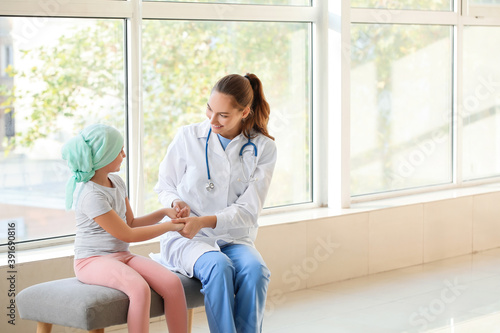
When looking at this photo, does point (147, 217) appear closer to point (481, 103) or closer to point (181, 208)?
point (181, 208)

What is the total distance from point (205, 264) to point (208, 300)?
13cm

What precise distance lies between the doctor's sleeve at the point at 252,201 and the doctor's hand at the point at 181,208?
0.11 metres

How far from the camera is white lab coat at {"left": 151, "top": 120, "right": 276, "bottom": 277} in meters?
2.76

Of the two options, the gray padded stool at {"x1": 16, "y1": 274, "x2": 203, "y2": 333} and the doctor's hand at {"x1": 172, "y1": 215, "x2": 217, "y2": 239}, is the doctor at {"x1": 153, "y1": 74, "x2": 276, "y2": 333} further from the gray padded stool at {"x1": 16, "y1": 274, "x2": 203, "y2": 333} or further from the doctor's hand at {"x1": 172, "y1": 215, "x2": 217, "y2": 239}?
the gray padded stool at {"x1": 16, "y1": 274, "x2": 203, "y2": 333}

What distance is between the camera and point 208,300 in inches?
98.7

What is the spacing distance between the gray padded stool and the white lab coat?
0.38 m

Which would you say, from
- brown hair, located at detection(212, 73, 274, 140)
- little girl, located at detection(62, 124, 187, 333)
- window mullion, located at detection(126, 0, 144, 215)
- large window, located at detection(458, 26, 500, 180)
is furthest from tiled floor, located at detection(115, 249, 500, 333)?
large window, located at detection(458, 26, 500, 180)

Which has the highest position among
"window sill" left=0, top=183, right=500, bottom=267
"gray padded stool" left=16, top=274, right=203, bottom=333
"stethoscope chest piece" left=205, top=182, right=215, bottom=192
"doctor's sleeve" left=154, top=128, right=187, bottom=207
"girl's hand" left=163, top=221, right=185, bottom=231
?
"doctor's sleeve" left=154, top=128, right=187, bottom=207

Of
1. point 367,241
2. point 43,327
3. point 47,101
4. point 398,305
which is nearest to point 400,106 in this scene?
point 367,241

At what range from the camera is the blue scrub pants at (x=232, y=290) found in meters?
2.48

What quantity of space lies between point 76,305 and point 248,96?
1.01 m

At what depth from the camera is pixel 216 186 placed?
111 inches

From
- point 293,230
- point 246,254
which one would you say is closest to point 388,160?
point 293,230

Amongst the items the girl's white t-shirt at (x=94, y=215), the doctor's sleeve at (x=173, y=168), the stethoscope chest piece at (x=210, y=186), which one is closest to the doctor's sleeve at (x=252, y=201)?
the stethoscope chest piece at (x=210, y=186)
